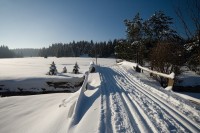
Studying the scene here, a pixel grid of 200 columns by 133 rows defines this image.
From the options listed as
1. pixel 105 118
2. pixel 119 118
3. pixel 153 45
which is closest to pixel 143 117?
pixel 119 118

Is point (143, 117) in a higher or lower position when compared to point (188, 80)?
higher

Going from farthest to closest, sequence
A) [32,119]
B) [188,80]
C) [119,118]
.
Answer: [188,80], [32,119], [119,118]

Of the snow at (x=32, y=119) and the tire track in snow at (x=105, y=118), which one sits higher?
the tire track in snow at (x=105, y=118)

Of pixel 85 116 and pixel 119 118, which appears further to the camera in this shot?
pixel 85 116

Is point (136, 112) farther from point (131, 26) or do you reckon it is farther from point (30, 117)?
point (131, 26)

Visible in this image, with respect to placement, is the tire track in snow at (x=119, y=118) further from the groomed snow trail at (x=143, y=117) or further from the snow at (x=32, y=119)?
the snow at (x=32, y=119)

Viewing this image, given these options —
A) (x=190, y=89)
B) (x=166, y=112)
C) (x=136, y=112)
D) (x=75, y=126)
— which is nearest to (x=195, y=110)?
(x=166, y=112)

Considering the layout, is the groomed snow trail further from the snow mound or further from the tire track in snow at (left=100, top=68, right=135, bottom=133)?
the snow mound

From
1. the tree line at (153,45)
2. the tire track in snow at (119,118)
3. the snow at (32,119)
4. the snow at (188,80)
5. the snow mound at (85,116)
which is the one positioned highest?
the tree line at (153,45)

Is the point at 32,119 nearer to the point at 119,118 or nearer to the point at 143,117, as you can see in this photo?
the point at 119,118

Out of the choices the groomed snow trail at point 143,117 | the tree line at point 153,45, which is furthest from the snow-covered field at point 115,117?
the tree line at point 153,45

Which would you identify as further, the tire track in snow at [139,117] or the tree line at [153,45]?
the tree line at [153,45]

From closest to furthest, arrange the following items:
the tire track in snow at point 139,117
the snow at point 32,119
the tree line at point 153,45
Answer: the tire track in snow at point 139,117, the snow at point 32,119, the tree line at point 153,45

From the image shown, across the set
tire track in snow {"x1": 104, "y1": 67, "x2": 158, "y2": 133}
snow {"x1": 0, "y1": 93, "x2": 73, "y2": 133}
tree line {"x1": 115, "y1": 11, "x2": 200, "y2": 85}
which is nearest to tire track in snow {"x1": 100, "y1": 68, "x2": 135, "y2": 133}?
tire track in snow {"x1": 104, "y1": 67, "x2": 158, "y2": 133}
